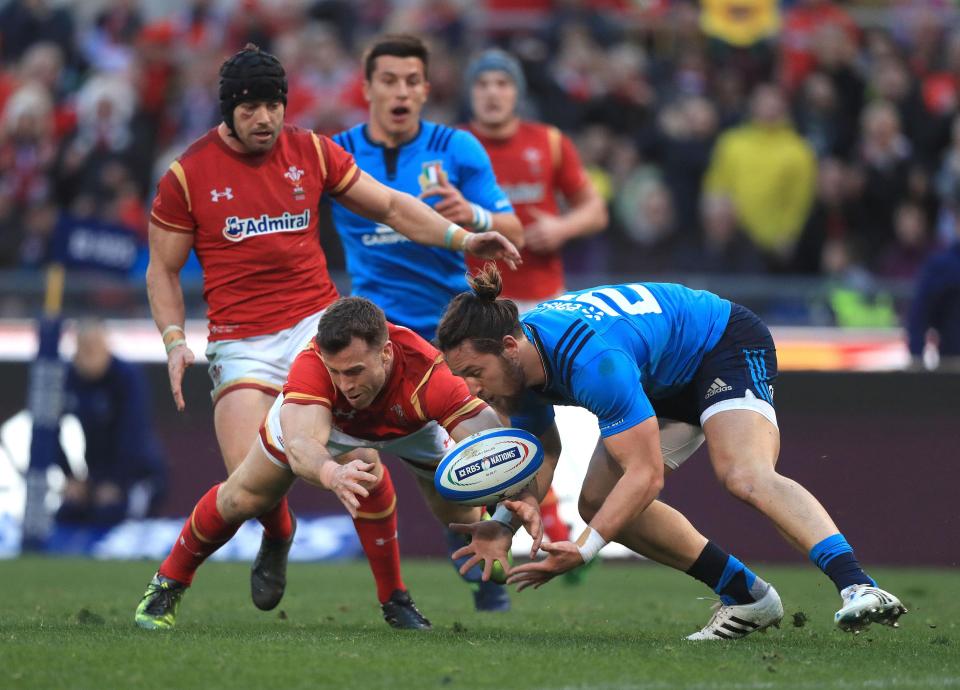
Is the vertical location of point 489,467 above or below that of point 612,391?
below

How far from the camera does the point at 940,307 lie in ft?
42.5

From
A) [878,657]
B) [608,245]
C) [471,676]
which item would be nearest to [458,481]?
[471,676]

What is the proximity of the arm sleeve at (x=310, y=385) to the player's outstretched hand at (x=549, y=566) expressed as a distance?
125 centimetres

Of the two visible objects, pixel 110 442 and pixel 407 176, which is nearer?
pixel 407 176

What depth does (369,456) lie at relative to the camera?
703 centimetres

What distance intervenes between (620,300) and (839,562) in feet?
4.76

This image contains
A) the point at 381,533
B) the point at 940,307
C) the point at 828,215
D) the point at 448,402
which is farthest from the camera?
the point at 828,215

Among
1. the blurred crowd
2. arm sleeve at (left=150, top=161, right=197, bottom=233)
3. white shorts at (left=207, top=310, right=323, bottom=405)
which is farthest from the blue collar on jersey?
the blurred crowd

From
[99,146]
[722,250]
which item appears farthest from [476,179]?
[99,146]

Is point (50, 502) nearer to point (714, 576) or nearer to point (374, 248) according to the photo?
point (374, 248)

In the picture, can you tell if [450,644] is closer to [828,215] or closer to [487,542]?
[487,542]

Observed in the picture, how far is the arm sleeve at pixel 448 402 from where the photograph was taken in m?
7.04

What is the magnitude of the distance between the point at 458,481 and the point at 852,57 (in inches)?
445

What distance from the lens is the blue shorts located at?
6.91 meters
